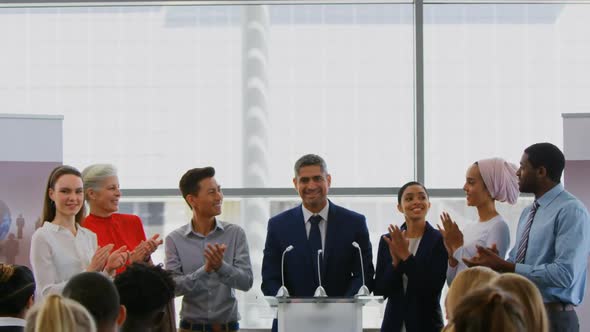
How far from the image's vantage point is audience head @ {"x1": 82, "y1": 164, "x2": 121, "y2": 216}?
5.62 m

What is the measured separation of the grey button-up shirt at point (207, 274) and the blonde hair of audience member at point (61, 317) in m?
2.65

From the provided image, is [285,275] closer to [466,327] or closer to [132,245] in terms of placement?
[132,245]

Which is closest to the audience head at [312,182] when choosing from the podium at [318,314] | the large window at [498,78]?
the podium at [318,314]

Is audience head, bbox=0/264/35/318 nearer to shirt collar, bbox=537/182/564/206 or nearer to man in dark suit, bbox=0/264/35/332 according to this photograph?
man in dark suit, bbox=0/264/35/332

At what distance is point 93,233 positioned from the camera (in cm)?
547

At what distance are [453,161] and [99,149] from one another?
2.81 meters

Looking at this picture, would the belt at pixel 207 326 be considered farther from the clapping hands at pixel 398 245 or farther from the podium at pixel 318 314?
the clapping hands at pixel 398 245

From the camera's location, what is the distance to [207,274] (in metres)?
5.46

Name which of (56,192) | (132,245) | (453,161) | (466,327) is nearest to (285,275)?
(132,245)

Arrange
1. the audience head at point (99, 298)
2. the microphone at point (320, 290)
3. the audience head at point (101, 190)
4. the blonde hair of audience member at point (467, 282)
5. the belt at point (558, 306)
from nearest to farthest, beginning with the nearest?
1. the audience head at point (99, 298)
2. the blonde hair of audience member at point (467, 282)
3. the microphone at point (320, 290)
4. the belt at point (558, 306)
5. the audience head at point (101, 190)

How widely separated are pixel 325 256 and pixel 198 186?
907 millimetres

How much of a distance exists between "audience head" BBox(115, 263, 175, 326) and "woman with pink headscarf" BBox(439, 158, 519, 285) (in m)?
2.47

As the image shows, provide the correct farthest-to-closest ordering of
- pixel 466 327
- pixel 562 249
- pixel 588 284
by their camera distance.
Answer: pixel 588 284 → pixel 562 249 → pixel 466 327

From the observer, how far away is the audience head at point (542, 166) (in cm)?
528
